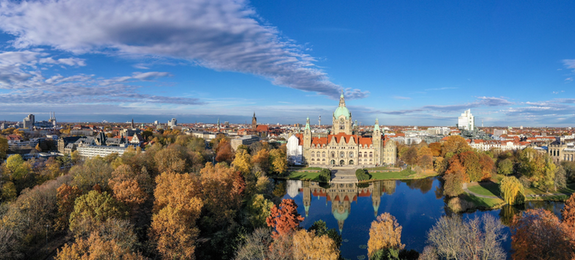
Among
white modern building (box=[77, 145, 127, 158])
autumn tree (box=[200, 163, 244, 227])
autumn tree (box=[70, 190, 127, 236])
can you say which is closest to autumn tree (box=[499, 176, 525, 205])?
autumn tree (box=[200, 163, 244, 227])

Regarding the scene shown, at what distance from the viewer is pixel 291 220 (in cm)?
2281

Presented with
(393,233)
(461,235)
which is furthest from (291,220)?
(461,235)

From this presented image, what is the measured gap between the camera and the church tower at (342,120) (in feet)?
266

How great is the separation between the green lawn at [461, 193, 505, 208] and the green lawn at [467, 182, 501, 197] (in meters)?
3.13

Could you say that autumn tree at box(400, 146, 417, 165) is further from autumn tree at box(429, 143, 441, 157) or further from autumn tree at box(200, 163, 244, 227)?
autumn tree at box(200, 163, 244, 227)

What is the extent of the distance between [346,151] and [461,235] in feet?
162

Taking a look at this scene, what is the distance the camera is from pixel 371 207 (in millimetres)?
38750

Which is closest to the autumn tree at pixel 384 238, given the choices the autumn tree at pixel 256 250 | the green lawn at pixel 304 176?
the autumn tree at pixel 256 250

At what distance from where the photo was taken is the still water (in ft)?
93.5

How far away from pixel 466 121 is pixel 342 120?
116 meters

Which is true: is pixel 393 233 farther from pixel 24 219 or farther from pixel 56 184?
pixel 56 184

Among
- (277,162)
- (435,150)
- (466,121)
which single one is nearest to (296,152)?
(277,162)

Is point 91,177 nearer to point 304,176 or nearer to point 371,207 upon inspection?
point 371,207

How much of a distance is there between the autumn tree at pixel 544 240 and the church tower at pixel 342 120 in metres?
61.1
